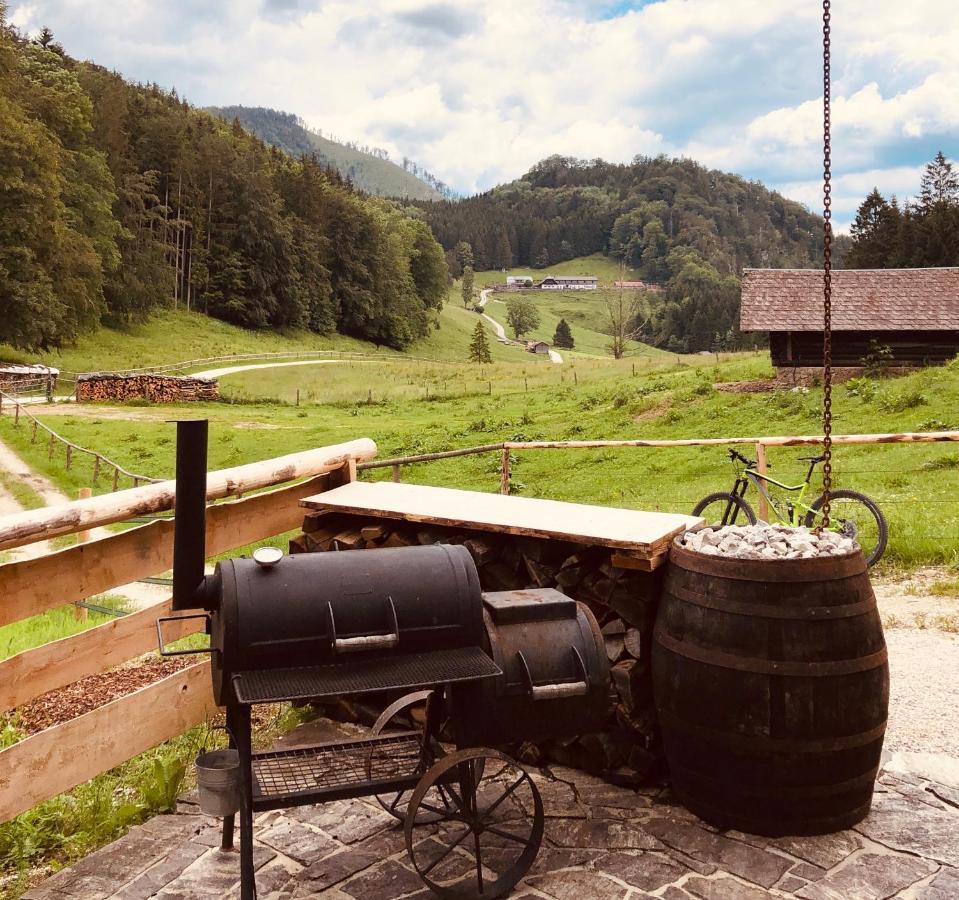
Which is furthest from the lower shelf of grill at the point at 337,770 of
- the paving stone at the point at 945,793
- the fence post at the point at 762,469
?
the fence post at the point at 762,469

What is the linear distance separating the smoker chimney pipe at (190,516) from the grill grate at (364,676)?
1.19 feet

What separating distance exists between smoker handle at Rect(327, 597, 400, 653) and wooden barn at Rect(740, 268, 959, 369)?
81.4 ft

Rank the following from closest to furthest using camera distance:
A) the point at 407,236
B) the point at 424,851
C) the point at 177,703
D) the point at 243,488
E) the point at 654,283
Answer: the point at 424,851
the point at 177,703
the point at 243,488
the point at 407,236
the point at 654,283

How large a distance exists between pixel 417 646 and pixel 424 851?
3.08 feet

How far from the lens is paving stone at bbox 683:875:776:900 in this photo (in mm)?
2941

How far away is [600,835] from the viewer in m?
3.37

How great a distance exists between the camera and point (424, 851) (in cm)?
331

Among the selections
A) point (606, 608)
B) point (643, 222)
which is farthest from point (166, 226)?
point (643, 222)

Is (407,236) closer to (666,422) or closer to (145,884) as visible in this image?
(666,422)

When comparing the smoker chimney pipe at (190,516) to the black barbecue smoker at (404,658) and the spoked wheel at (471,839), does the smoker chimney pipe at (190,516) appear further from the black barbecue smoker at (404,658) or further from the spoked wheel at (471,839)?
the spoked wheel at (471,839)

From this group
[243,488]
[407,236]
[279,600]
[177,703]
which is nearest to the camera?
[279,600]

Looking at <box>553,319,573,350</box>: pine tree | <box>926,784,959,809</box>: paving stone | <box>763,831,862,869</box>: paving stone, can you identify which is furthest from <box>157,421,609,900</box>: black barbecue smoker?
<box>553,319,573,350</box>: pine tree

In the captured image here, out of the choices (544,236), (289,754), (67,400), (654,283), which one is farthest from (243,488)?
(544,236)

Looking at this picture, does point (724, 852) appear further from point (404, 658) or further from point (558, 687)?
point (404, 658)
